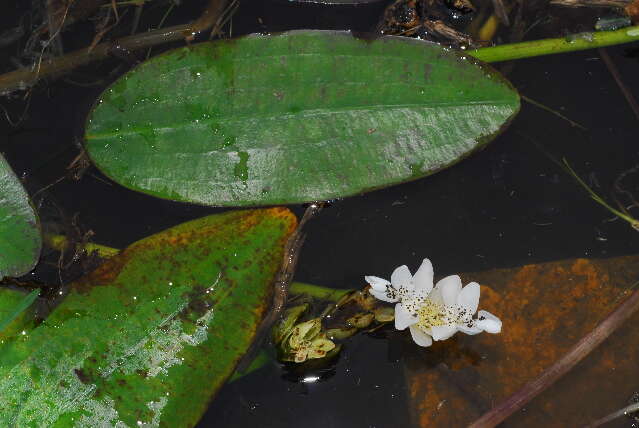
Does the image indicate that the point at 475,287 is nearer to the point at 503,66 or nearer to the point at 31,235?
the point at 503,66

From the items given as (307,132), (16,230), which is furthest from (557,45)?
(16,230)

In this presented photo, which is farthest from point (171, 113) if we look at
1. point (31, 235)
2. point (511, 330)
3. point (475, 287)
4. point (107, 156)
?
point (511, 330)

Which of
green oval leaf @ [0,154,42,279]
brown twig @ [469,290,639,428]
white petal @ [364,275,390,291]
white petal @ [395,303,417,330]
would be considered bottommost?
brown twig @ [469,290,639,428]

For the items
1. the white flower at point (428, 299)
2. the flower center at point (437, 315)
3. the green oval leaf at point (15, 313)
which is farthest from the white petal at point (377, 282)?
the green oval leaf at point (15, 313)

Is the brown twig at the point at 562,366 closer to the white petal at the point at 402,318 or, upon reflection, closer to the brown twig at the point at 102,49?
the white petal at the point at 402,318

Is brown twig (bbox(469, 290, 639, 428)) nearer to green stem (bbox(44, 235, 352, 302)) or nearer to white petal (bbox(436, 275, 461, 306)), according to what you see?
white petal (bbox(436, 275, 461, 306))

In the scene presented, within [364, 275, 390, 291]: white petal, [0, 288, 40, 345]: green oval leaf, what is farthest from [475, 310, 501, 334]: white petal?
[0, 288, 40, 345]: green oval leaf
